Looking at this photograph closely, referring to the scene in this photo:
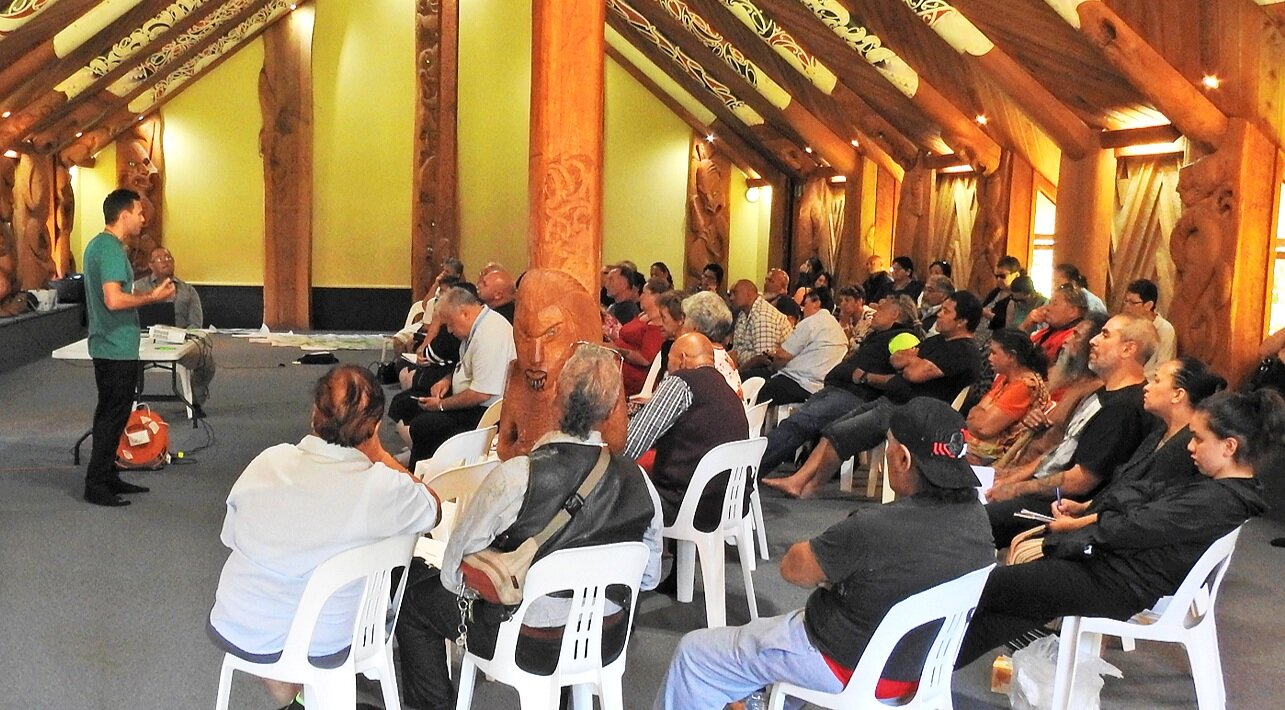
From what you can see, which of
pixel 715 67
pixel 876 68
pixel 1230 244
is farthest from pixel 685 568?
pixel 715 67

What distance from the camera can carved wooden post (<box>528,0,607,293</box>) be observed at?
421cm

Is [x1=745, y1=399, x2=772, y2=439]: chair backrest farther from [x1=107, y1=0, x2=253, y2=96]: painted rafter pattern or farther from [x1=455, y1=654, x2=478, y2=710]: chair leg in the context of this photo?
[x1=107, y1=0, x2=253, y2=96]: painted rafter pattern

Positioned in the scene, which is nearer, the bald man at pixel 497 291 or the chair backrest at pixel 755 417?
the chair backrest at pixel 755 417

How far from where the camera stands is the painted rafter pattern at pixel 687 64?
12070 mm

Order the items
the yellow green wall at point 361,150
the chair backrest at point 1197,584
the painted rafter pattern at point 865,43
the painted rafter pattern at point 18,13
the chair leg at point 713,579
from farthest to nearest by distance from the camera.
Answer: the yellow green wall at point 361,150 → the painted rafter pattern at point 865,43 → the painted rafter pattern at point 18,13 → the chair leg at point 713,579 → the chair backrest at point 1197,584

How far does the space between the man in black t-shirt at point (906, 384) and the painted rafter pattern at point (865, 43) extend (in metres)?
3.26

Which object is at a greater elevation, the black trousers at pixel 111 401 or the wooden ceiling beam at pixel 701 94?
the wooden ceiling beam at pixel 701 94

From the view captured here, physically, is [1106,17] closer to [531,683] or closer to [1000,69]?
[1000,69]

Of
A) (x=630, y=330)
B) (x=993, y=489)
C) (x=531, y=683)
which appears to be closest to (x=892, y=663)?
(x=531, y=683)

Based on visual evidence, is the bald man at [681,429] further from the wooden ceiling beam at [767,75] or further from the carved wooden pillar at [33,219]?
the carved wooden pillar at [33,219]

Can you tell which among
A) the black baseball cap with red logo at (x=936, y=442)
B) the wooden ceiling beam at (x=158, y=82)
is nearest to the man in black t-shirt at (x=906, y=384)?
the black baseball cap with red logo at (x=936, y=442)

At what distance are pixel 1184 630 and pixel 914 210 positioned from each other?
25.1 feet

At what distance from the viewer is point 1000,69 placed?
7734 millimetres

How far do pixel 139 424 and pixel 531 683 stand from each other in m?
4.18
